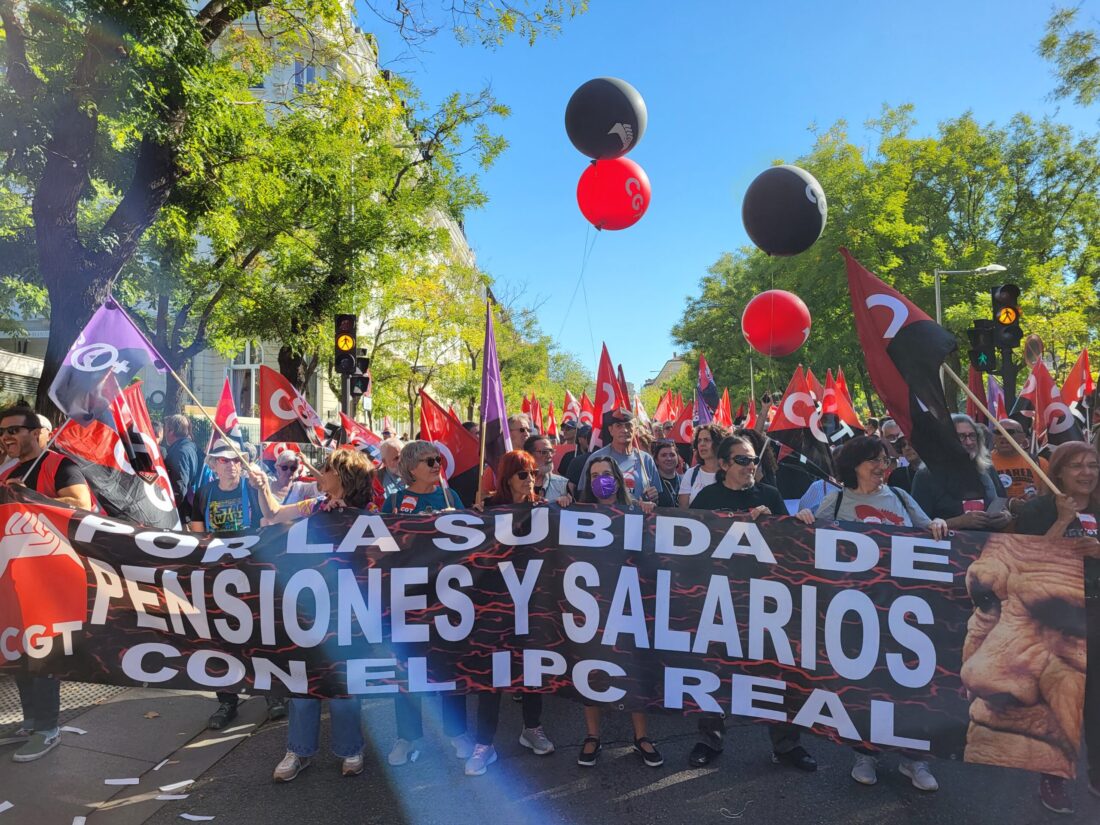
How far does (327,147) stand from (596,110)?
9254 millimetres

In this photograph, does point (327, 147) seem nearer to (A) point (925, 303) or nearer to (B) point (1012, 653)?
(B) point (1012, 653)

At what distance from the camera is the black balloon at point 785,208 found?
6.78 metres

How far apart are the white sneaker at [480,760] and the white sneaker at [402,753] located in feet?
1.12

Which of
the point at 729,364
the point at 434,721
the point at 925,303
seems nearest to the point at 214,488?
the point at 434,721

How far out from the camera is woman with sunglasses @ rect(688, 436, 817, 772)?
414cm

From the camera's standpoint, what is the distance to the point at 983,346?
40.0 feet

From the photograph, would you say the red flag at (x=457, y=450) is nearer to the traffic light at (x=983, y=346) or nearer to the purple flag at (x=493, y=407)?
the purple flag at (x=493, y=407)

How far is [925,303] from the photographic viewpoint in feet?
87.1

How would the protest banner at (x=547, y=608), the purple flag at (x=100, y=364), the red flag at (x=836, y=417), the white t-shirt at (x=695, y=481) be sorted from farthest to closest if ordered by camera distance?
the red flag at (x=836, y=417) < the white t-shirt at (x=695, y=481) < the purple flag at (x=100, y=364) < the protest banner at (x=547, y=608)

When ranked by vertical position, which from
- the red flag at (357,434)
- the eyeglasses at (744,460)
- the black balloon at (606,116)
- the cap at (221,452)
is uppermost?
the black balloon at (606,116)

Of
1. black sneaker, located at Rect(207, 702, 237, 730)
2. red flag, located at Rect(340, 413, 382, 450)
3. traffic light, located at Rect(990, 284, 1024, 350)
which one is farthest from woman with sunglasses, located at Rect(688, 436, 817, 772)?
traffic light, located at Rect(990, 284, 1024, 350)

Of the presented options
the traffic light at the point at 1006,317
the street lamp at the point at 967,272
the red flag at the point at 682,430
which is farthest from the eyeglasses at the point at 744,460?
the street lamp at the point at 967,272

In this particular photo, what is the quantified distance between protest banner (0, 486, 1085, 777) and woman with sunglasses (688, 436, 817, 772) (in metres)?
0.54

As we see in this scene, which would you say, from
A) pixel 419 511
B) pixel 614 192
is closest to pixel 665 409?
pixel 614 192
